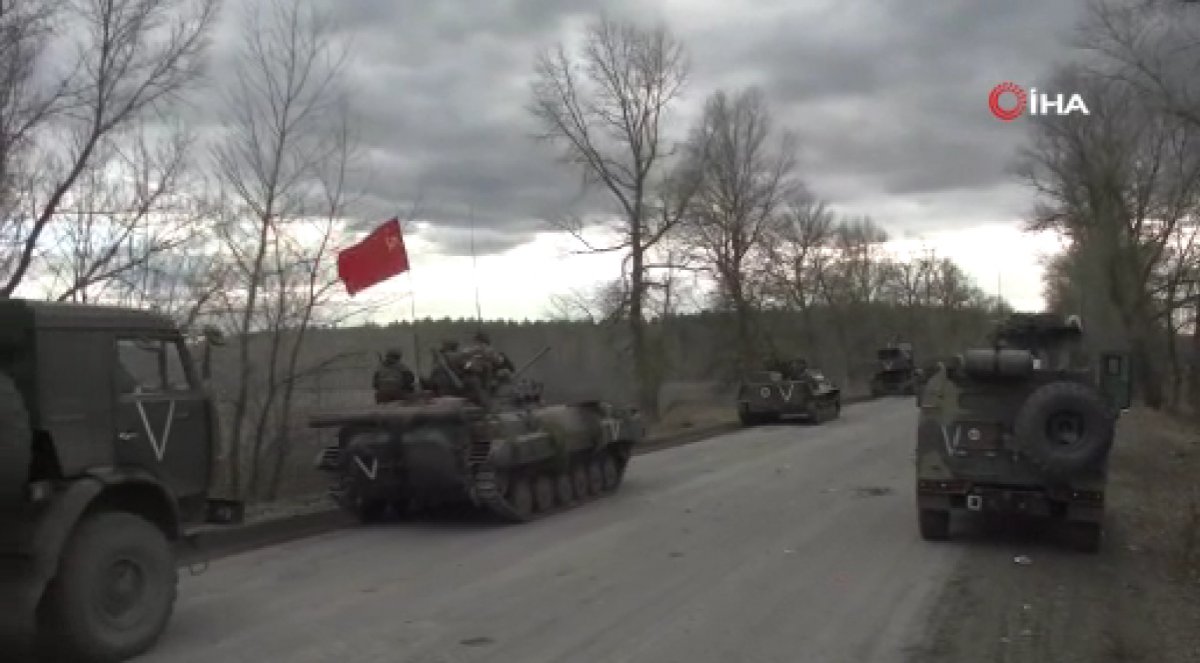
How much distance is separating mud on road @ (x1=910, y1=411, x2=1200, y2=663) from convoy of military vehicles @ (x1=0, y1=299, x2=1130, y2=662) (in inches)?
23.9

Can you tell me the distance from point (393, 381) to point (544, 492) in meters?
2.37

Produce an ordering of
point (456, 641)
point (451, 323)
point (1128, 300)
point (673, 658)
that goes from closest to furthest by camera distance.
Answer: point (673, 658) < point (456, 641) < point (451, 323) < point (1128, 300)

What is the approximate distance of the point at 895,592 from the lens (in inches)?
372

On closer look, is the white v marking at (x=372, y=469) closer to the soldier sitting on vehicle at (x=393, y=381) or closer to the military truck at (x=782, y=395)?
the soldier sitting on vehicle at (x=393, y=381)

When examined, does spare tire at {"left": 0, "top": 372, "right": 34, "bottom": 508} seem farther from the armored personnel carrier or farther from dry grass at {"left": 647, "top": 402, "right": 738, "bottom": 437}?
dry grass at {"left": 647, "top": 402, "right": 738, "bottom": 437}

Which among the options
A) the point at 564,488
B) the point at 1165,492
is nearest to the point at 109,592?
the point at 564,488

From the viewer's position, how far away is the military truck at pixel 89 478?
7.03m

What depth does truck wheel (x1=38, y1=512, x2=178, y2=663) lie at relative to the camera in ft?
23.7

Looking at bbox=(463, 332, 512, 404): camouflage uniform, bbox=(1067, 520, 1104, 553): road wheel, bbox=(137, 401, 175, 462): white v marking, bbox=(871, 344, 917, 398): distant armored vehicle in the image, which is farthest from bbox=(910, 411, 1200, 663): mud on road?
bbox=(871, 344, 917, 398): distant armored vehicle

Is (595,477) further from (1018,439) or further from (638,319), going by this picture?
(638,319)

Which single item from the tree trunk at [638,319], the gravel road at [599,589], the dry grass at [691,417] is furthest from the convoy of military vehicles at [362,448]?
the tree trunk at [638,319]

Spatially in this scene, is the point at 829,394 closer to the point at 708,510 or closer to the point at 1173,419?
the point at 1173,419

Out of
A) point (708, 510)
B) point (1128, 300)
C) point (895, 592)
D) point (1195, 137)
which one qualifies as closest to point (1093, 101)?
point (1195, 137)

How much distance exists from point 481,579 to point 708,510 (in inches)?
204
